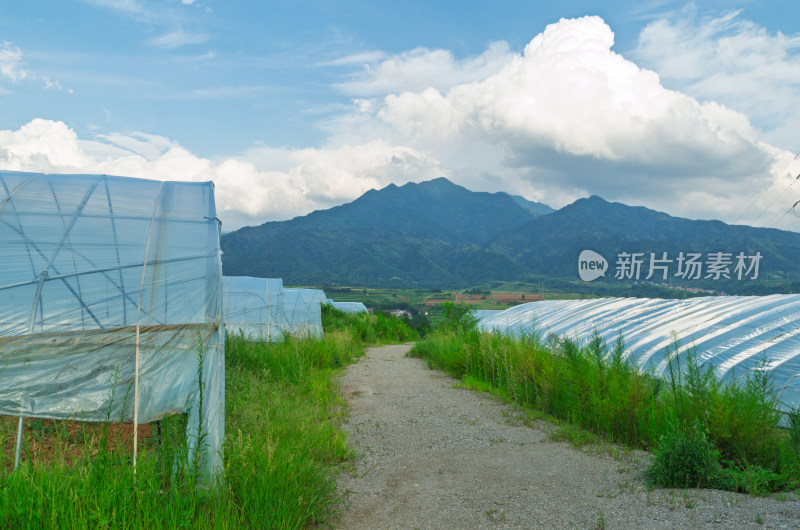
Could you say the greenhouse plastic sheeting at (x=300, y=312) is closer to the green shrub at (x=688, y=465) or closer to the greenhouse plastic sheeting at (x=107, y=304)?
the greenhouse plastic sheeting at (x=107, y=304)

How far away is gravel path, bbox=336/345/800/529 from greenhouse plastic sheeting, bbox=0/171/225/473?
6.08 feet

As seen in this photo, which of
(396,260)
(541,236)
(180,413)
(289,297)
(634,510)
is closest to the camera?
(634,510)

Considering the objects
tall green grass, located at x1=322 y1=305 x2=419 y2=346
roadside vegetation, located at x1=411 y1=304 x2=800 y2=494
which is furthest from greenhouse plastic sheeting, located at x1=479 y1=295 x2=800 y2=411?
tall green grass, located at x1=322 y1=305 x2=419 y2=346

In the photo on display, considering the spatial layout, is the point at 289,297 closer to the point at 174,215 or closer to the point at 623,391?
the point at 174,215

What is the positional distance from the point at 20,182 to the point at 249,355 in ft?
17.0

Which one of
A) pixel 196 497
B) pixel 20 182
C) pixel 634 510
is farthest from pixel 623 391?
pixel 20 182

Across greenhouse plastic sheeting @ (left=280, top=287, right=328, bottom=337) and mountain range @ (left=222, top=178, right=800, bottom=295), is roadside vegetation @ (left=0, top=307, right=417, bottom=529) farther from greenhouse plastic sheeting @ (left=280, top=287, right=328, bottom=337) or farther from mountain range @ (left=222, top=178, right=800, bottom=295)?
mountain range @ (left=222, top=178, right=800, bottom=295)

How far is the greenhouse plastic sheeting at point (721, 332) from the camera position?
24.1 ft

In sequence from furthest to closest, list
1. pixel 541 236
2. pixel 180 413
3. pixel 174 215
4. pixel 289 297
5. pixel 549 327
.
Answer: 1. pixel 541 236
2. pixel 289 297
3. pixel 549 327
4. pixel 174 215
5. pixel 180 413

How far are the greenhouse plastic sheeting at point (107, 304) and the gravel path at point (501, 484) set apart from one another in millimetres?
1855

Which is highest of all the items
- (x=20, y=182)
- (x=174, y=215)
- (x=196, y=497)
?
(x=20, y=182)

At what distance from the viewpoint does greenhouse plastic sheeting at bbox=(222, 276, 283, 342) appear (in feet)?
56.2

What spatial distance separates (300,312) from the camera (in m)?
18.8

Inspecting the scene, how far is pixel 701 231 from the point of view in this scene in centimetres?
10706
